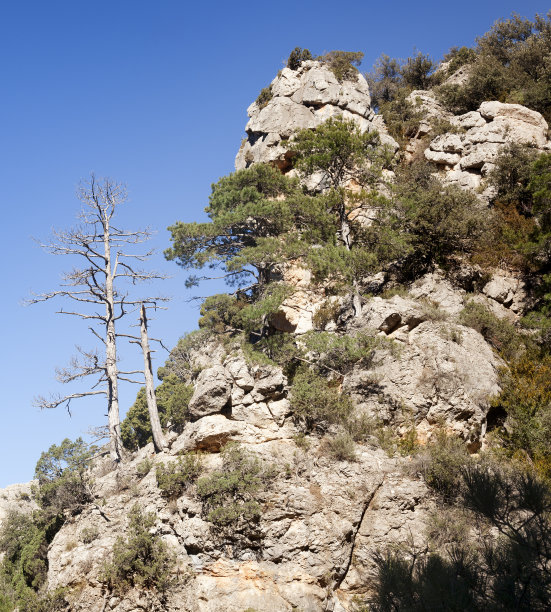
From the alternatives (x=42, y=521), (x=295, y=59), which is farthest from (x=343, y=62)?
(x=42, y=521)

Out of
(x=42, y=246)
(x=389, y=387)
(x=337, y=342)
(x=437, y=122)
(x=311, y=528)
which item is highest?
(x=437, y=122)

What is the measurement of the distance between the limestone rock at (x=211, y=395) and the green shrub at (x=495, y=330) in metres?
8.21

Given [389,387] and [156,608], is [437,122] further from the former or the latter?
[156,608]

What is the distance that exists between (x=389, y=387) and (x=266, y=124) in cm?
1764

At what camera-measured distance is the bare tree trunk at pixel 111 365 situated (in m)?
18.7

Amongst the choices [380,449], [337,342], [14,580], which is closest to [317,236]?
[337,342]

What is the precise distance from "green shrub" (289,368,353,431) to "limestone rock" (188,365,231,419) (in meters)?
2.15

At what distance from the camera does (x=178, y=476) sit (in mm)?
14430

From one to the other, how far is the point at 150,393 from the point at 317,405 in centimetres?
675

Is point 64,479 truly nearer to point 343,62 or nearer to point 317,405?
point 317,405

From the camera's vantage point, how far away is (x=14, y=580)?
51.4ft

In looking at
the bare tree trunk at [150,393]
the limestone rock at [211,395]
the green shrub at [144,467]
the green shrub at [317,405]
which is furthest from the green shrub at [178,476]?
the bare tree trunk at [150,393]

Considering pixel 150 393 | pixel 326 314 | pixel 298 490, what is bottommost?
pixel 298 490

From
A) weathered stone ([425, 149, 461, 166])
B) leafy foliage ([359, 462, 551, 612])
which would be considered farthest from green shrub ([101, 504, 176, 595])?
weathered stone ([425, 149, 461, 166])
